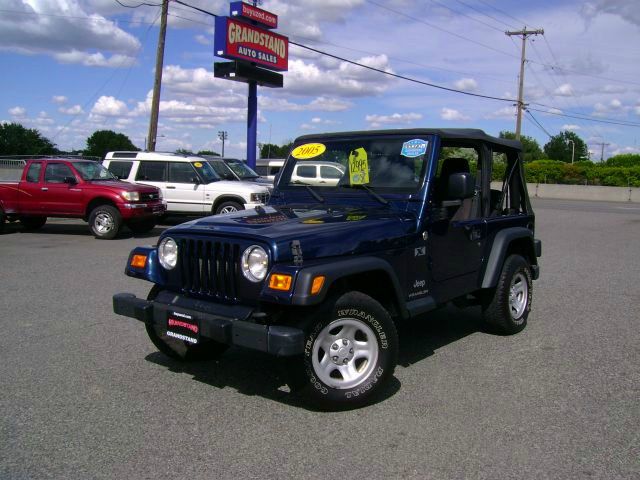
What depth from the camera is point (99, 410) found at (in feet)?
13.3

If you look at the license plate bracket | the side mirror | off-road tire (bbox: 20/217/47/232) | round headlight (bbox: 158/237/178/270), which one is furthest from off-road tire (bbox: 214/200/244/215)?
the license plate bracket

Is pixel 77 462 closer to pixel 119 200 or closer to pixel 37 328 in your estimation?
pixel 37 328

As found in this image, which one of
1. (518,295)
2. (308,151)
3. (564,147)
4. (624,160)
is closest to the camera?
(308,151)

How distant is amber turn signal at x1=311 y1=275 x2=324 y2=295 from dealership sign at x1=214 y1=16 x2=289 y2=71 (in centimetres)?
2072

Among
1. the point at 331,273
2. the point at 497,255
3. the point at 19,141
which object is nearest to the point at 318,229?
the point at 331,273

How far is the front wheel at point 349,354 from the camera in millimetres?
3939

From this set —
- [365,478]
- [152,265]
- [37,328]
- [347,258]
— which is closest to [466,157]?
[347,258]

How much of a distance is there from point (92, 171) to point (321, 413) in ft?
40.0

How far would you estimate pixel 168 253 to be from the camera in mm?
4492

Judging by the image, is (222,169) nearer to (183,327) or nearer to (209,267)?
(209,267)

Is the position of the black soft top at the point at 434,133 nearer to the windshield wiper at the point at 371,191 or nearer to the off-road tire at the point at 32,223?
the windshield wiper at the point at 371,191

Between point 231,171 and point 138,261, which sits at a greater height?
point 231,171

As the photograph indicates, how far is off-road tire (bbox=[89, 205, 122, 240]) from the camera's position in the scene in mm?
13734

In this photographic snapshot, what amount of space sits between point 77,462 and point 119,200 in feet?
36.0
